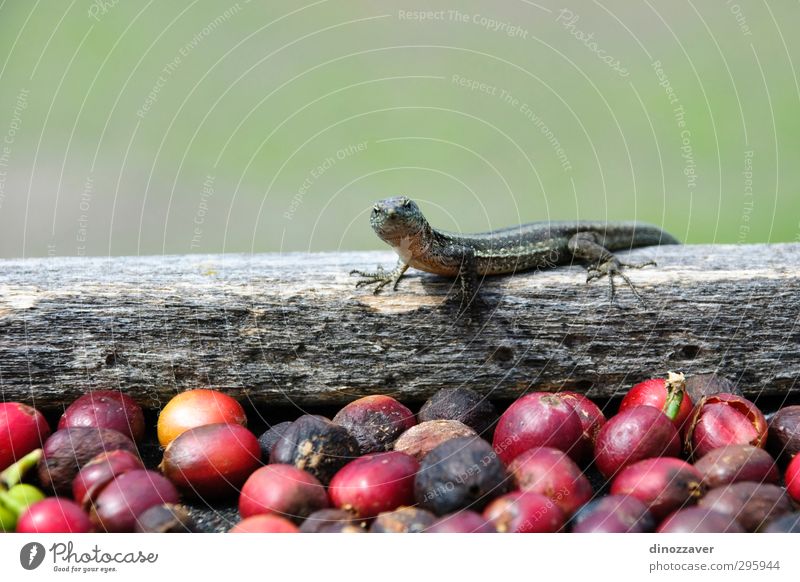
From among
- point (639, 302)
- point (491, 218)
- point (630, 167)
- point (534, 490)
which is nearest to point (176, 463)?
point (534, 490)

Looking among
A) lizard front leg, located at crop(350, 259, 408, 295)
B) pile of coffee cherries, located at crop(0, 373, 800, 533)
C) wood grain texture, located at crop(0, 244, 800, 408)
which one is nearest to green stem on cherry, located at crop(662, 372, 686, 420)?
pile of coffee cherries, located at crop(0, 373, 800, 533)

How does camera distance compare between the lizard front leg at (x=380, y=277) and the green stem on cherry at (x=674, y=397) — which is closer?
the green stem on cherry at (x=674, y=397)

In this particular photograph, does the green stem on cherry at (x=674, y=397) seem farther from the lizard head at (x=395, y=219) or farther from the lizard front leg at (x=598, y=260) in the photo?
the lizard head at (x=395, y=219)

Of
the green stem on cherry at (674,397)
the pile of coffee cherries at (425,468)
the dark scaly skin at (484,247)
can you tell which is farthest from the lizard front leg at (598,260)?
the green stem on cherry at (674,397)

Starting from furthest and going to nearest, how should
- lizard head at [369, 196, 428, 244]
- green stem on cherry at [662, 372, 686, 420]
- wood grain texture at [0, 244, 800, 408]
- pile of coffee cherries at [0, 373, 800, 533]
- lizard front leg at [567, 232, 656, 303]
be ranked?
lizard front leg at [567, 232, 656, 303] < lizard head at [369, 196, 428, 244] < wood grain texture at [0, 244, 800, 408] < green stem on cherry at [662, 372, 686, 420] < pile of coffee cherries at [0, 373, 800, 533]

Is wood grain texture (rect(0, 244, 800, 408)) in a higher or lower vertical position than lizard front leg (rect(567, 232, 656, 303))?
lower

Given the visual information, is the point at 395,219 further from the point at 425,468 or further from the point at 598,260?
the point at 425,468

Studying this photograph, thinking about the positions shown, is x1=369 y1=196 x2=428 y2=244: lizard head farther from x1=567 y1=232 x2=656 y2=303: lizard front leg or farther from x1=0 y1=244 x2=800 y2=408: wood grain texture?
x1=567 y1=232 x2=656 y2=303: lizard front leg
